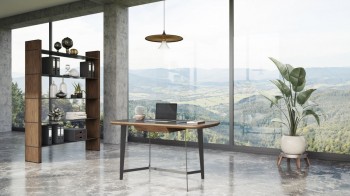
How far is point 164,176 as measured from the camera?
4.66 metres

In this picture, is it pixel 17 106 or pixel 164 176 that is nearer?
pixel 164 176

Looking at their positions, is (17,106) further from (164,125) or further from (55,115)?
(164,125)

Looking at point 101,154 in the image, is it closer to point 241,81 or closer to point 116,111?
point 116,111

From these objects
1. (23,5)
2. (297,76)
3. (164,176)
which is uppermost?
(23,5)

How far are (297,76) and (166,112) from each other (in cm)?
205

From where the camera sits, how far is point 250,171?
4.94 meters

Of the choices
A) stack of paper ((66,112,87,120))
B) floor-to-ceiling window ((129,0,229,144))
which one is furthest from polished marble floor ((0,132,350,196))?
floor-to-ceiling window ((129,0,229,144))

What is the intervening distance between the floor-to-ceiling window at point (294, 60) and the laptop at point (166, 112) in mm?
2426

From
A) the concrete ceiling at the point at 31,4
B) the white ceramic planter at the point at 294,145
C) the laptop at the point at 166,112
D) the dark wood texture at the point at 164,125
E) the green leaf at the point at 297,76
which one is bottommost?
the white ceramic planter at the point at 294,145

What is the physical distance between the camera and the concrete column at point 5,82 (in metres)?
9.92

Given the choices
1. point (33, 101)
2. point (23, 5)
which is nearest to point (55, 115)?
point (33, 101)

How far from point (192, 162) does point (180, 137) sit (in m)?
1.78

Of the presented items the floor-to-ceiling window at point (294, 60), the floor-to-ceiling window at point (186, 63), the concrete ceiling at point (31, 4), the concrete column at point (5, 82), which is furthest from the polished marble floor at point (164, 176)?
the concrete column at point (5, 82)

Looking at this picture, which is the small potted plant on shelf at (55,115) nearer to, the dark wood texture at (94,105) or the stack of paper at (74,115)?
the stack of paper at (74,115)
